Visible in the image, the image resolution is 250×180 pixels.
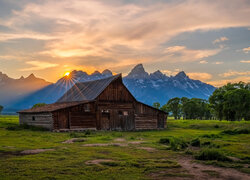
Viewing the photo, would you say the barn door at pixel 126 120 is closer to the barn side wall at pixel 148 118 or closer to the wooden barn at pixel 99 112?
the wooden barn at pixel 99 112

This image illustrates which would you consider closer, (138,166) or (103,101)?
(138,166)

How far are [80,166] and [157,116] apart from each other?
125ft

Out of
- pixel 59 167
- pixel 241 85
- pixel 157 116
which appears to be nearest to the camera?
pixel 59 167

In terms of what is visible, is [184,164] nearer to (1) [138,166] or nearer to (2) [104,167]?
(1) [138,166]

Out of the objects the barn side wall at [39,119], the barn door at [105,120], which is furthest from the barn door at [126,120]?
the barn side wall at [39,119]

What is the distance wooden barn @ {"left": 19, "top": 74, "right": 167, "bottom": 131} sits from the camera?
39.4 m

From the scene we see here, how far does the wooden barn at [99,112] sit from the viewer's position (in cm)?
3944

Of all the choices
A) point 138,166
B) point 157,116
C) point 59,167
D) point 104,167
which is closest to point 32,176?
point 59,167

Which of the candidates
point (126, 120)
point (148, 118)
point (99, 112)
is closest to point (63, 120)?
point (99, 112)

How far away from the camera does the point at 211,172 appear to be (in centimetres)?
1182

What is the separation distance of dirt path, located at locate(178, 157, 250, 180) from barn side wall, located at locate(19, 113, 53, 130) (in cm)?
2876

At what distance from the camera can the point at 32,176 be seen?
34.1ft

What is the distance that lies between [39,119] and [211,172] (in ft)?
116

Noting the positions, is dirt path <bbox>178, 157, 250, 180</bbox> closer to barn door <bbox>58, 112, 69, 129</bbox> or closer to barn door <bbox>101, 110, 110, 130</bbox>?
barn door <bbox>58, 112, 69, 129</bbox>
